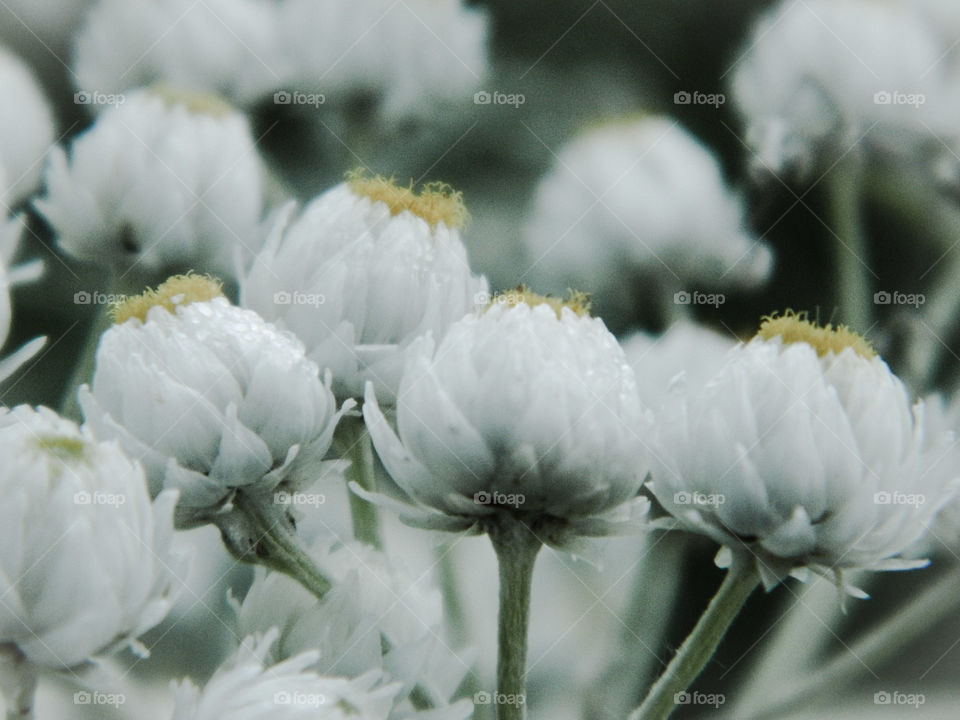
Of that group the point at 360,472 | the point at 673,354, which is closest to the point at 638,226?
the point at 673,354

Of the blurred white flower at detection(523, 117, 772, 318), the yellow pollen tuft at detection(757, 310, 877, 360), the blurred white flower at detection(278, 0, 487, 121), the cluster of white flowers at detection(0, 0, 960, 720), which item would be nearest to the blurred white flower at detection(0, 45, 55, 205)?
the cluster of white flowers at detection(0, 0, 960, 720)

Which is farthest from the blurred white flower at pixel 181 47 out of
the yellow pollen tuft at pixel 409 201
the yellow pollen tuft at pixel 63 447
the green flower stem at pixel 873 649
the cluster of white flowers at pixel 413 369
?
the green flower stem at pixel 873 649

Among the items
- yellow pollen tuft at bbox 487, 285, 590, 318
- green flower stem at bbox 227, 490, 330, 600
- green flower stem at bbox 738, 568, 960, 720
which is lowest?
green flower stem at bbox 738, 568, 960, 720

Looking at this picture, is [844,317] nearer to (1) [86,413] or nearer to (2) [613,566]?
(2) [613,566]

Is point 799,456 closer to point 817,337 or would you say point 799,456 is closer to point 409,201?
point 817,337

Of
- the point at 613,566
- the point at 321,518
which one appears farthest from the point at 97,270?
the point at 613,566

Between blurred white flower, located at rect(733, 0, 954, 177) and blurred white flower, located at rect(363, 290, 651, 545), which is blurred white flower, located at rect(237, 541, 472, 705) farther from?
blurred white flower, located at rect(733, 0, 954, 177)
